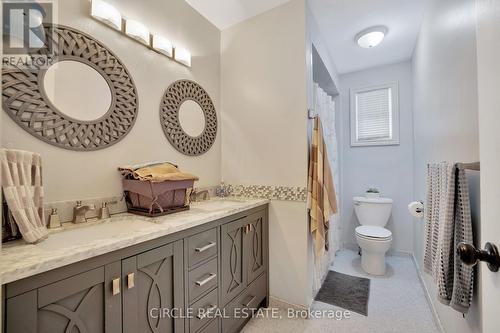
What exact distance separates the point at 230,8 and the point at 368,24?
53.6 inches

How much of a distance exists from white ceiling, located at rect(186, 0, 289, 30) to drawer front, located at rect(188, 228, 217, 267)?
188cm

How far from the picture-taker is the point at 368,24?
2184 mm

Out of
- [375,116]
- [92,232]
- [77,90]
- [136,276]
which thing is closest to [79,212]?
[92,232]

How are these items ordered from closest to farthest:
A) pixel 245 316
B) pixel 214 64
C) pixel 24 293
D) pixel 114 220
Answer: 1. pixel 24 293
2. pixel 114 220
3. pixel 245 316
4. pixel 214 64

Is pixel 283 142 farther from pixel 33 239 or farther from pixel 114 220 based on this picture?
pixel 33 239

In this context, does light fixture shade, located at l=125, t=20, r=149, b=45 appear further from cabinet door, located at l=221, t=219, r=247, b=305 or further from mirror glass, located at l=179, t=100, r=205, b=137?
cabinet door, located at l=221, t=219, r=247, b=305

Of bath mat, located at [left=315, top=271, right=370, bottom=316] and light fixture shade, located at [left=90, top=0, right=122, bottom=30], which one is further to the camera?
bath mat, located at [left=315, top=271, right=370, bottom=316]

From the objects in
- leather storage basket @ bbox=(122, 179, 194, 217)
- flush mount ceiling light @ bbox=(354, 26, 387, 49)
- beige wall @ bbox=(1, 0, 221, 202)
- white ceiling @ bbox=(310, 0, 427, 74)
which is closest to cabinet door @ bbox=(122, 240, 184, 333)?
leather storage basket @ bbox=(122, 179, 194, 217)

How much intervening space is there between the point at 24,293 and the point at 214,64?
2112 millimetres

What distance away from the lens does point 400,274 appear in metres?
2.46

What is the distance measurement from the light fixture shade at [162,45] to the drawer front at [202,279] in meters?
1.55

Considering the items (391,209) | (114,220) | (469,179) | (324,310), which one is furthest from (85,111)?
(391,209)

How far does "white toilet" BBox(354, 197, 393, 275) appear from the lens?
91.8 inches

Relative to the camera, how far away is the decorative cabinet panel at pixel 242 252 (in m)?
1.50
